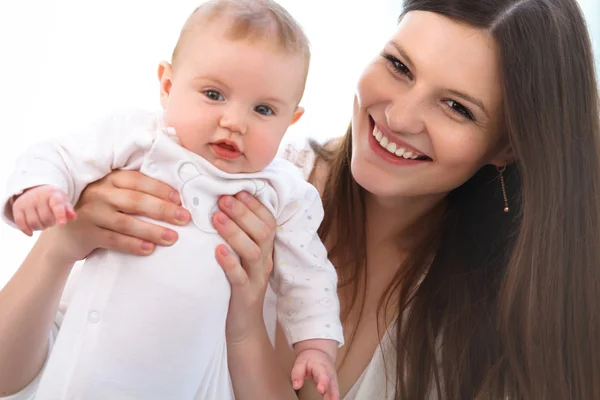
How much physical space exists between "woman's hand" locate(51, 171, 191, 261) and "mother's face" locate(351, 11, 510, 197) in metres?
0.53

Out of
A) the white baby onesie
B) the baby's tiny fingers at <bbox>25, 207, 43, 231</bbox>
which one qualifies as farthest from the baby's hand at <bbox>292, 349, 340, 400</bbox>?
the baby's tiny fingers at <bbox>25, 207, 43, 231</bbox>

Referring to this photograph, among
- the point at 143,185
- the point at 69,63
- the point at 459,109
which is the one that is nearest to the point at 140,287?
the point at 143,185

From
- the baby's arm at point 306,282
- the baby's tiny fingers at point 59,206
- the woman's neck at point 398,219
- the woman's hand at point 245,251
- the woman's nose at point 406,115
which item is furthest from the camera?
the woman's neck at point 398,219

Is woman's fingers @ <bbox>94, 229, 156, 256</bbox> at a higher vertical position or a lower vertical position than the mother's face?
lower

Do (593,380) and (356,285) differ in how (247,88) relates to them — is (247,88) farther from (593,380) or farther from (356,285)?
(593,380)

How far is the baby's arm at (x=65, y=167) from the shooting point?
3.22 feet

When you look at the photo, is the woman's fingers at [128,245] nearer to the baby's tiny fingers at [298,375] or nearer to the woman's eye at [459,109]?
the baby's tiny fingers at [298,375]

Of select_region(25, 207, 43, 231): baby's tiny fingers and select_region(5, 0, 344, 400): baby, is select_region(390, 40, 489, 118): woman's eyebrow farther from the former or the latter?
select_region(25, 207, 43, 231): baby's tiny fingers

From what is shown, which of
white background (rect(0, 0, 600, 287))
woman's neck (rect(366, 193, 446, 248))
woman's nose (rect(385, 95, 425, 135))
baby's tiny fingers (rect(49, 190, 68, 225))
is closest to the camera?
baby's tiny fingers (rect(49, 190, 68, 225))

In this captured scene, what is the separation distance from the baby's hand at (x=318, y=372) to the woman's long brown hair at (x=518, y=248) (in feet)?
1.28

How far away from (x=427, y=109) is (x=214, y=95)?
0.51 meters

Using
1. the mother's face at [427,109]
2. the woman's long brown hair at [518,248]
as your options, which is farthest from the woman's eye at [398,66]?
the woman's long brown hair at [518,248]

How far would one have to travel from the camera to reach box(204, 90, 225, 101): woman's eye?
1126 millimetres

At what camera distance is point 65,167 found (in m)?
1.10
